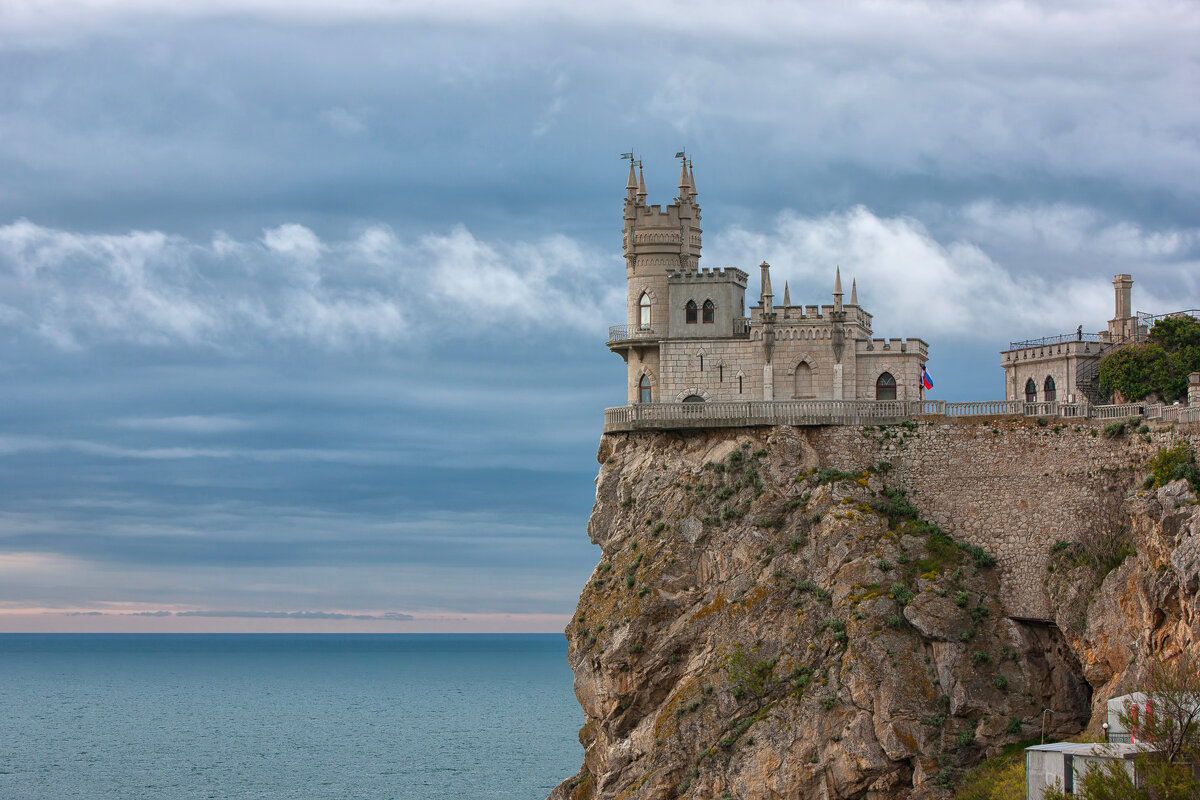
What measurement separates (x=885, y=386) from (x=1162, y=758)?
26.9m

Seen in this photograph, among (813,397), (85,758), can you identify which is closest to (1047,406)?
(813,397)

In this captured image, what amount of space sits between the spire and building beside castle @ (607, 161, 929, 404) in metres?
0.05

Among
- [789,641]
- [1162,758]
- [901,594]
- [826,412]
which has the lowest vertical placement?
[1162,758]

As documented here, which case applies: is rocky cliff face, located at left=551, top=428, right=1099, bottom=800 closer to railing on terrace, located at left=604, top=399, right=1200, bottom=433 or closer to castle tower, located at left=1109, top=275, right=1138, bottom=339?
railing on terrace, located at left=604, top=399, right=1200, bottom=433

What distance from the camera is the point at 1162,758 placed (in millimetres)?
48125

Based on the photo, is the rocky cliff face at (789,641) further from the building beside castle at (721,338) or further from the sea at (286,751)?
the sea at (286,751)

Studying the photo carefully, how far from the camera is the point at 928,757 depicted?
58906 millimetres

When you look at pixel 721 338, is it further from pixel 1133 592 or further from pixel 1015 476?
pixel 1133 592

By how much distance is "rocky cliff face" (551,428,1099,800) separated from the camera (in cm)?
5984

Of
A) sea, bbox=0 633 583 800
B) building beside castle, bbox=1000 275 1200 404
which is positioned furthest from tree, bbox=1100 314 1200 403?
sea, bbox=0 633 583 800

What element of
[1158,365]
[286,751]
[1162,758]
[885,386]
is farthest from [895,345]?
[286,751]

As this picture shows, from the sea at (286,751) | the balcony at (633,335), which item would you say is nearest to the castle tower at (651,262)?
Result: the balcony at (633,335)

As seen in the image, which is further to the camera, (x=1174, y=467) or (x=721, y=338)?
(x=721, y=338)

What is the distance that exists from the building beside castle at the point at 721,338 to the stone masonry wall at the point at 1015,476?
4.80m
